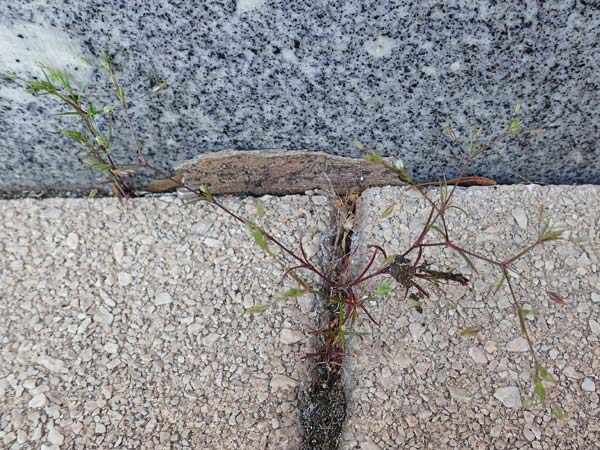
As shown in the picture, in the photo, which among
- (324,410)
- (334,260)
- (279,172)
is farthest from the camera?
(279,172)

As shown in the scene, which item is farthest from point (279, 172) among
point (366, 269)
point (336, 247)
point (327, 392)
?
point (327, 392)

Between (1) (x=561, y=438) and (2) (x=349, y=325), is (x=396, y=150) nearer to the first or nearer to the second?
(2) (x=349, y=325)

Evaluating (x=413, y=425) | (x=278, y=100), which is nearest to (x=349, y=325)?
(x=413, y=425)

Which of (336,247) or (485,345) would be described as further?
(336,247)

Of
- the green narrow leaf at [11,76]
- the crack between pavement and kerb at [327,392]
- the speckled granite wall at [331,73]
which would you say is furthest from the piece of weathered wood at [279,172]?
the green narrow leaf at [11,76]

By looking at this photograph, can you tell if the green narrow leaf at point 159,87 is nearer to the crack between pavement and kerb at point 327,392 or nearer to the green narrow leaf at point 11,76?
the green narrow leaf at point 11,76

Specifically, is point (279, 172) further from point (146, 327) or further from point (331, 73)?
point (146, 327)

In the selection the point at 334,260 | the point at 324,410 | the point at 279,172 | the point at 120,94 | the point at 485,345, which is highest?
the point at 120,94
